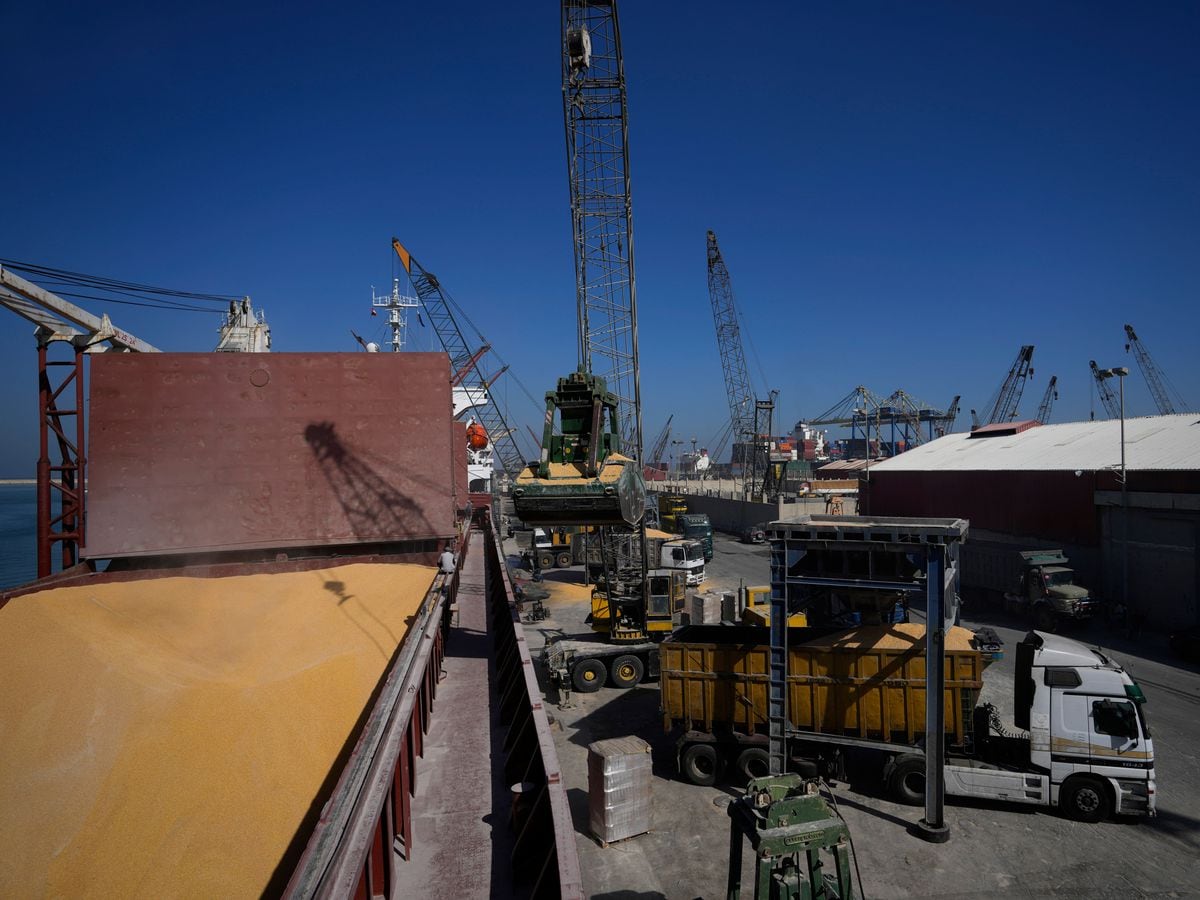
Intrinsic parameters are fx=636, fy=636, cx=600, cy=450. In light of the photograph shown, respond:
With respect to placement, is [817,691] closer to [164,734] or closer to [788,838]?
[788,838]

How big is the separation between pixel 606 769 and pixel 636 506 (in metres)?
4.38

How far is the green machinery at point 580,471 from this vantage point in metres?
10.3

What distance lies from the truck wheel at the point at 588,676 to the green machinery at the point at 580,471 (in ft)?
16.4

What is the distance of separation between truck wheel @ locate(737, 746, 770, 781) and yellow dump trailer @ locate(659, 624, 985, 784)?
17 millimetres

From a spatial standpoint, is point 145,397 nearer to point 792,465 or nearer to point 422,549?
point 422,549

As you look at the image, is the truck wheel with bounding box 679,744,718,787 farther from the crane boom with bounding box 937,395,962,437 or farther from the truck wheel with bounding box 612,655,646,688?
the crane boom with bounding box 937,395,962,437

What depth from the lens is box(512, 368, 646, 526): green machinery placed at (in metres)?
10.3

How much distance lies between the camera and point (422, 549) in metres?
15.7

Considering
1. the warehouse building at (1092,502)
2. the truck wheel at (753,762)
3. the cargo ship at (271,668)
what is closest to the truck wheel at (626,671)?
the cargo ship at (271,668)

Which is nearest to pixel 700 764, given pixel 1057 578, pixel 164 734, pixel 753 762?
pixel 753 762

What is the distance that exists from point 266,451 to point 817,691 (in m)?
12.4

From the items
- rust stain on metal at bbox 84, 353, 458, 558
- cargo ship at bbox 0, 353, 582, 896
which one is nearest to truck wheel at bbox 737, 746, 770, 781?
cargo ship at bbox 0, 353, 582, 896

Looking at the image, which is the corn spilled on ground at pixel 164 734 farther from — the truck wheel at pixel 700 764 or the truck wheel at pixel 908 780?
the truck wheel at pixel 908 780

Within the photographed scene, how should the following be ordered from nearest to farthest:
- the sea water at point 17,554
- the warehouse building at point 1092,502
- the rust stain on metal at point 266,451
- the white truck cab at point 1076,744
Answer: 1. the white truck cab at point 1076,744
2. the rust stain on metal at point 266,451
3. the warehouse building at point 1092,502
4. the sea water at point 17,554
